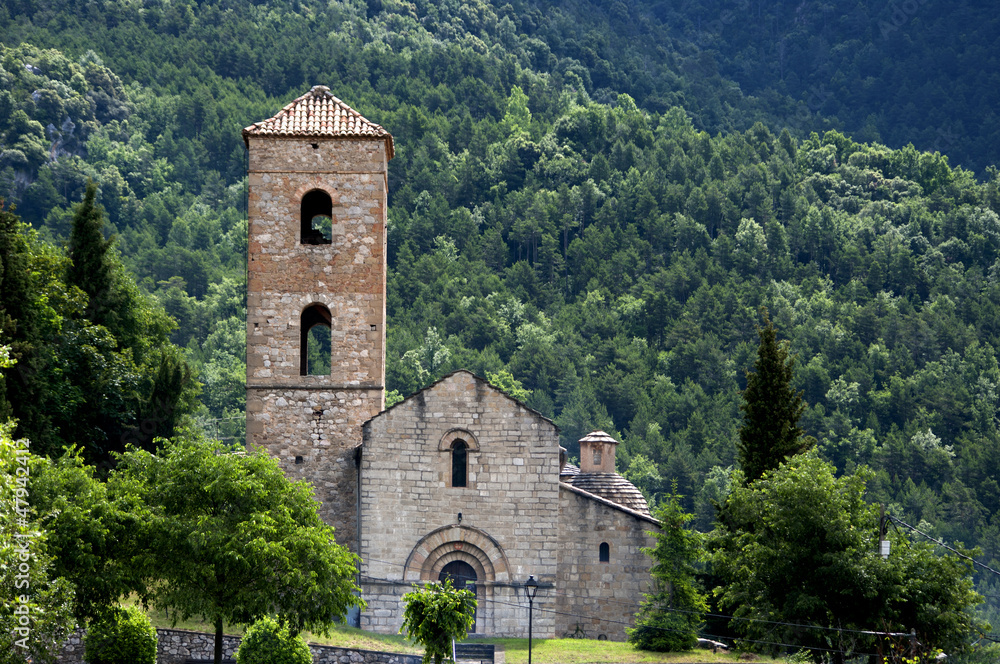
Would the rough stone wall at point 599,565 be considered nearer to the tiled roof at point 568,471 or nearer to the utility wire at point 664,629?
the utility wire at point 664,629

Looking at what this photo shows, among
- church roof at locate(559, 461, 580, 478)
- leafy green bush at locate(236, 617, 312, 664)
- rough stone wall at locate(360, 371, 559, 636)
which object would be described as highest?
church roof at locate(559, 461, 580, 478)

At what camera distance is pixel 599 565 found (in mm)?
40156

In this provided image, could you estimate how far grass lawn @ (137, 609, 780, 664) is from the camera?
1375 inches

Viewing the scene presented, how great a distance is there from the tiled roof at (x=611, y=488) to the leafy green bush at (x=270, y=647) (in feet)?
58.3

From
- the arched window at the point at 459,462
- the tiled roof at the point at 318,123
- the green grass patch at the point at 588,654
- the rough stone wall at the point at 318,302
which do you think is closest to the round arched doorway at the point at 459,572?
the green grass patch at the point at 588,654

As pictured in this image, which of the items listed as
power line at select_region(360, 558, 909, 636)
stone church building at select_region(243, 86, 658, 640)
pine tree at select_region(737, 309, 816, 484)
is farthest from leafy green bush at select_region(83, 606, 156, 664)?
pine tree at select_region(737, 309, 816, 484)

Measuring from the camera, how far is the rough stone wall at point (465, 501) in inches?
1487

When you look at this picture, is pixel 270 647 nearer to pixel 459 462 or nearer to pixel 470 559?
pixel 470 559

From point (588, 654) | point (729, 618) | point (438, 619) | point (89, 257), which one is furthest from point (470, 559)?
point (89, 257)

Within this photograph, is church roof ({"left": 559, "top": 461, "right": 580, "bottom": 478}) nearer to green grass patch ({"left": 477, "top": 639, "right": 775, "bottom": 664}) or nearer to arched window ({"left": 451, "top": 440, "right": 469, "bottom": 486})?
arched window ({"left": 451, "top": 440, "right": 469, "bottom": 486})

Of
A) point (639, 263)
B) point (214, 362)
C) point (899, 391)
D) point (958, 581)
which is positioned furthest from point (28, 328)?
point (639, 263)

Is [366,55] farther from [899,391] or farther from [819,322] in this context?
[899,391]

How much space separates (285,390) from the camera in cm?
3875

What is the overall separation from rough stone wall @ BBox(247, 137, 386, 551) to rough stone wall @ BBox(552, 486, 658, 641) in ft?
20.2
